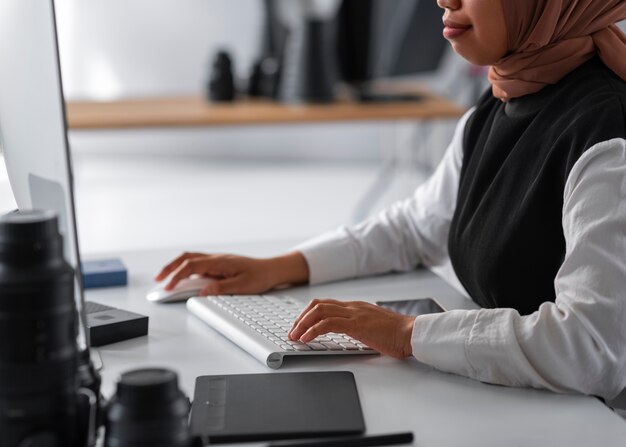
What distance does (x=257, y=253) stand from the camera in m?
1.84

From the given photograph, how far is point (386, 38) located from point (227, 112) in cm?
86

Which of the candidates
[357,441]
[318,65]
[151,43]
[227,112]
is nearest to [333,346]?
[357,441]

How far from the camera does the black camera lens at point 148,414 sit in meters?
0.80

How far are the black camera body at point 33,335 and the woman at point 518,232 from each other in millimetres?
→ 475

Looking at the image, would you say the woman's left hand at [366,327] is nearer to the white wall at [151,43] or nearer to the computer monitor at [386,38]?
the computer monitor at [386,38]

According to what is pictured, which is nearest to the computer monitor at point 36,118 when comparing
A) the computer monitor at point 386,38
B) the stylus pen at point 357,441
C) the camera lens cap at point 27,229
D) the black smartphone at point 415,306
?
the camera lens cap at point 27,229

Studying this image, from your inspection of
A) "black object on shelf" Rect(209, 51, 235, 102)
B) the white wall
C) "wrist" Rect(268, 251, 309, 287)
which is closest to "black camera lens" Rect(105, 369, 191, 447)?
"wrist" Rect(268, 251, 309, 287)

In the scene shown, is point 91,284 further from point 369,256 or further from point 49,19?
point 49,19

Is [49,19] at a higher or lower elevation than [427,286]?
higher

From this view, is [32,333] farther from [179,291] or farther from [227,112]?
[227,112]

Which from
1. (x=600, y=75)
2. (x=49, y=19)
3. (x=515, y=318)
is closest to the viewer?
(x=49, y=19)

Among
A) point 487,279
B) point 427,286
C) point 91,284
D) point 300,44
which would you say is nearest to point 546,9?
point 487,279

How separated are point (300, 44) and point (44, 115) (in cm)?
303

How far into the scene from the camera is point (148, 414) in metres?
0.81
